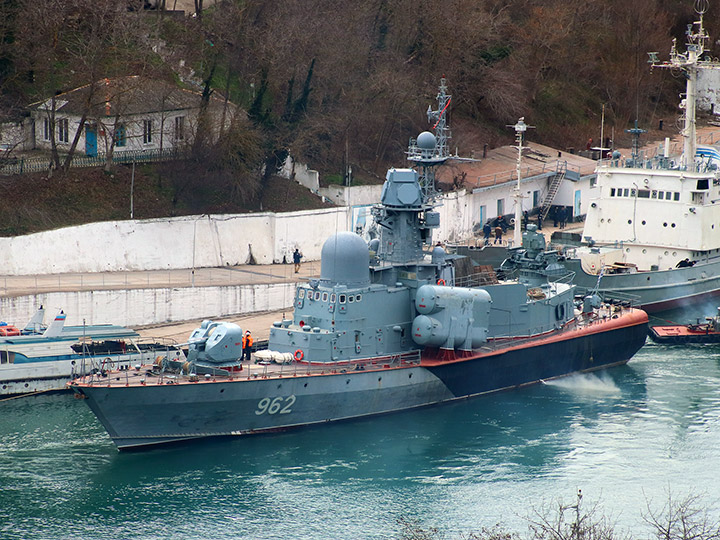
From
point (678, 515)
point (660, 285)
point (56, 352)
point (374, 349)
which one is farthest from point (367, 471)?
point (660, 285)

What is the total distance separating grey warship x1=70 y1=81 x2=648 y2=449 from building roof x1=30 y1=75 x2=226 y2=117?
16686 mm

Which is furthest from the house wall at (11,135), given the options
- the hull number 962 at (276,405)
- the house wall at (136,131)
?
the hull number 962 at (276,405)

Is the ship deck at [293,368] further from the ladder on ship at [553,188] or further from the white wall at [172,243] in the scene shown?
the ladder on ship at [553,188]

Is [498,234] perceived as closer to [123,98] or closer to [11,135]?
[123,98]

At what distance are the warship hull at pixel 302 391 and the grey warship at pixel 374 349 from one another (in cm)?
5

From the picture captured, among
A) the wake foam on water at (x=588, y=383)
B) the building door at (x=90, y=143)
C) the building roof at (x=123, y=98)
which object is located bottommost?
the wake foam on water at (x=588, y=383)

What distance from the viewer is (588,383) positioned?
48.3 m

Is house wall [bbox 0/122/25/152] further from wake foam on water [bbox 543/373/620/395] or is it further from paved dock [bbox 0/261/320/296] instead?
wake foam on water [bbox 543/373/620/395]

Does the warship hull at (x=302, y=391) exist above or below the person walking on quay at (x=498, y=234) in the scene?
below

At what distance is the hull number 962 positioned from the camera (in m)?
39.5

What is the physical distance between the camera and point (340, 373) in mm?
40438

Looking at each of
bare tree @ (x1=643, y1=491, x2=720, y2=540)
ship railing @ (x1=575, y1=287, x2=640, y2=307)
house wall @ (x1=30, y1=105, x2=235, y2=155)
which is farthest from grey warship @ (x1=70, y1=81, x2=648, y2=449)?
house wall @ (x1=30, y1=105, x2=235, y2=155)

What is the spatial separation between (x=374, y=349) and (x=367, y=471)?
6418 millimetres

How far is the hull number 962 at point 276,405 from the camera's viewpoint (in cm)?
3953
